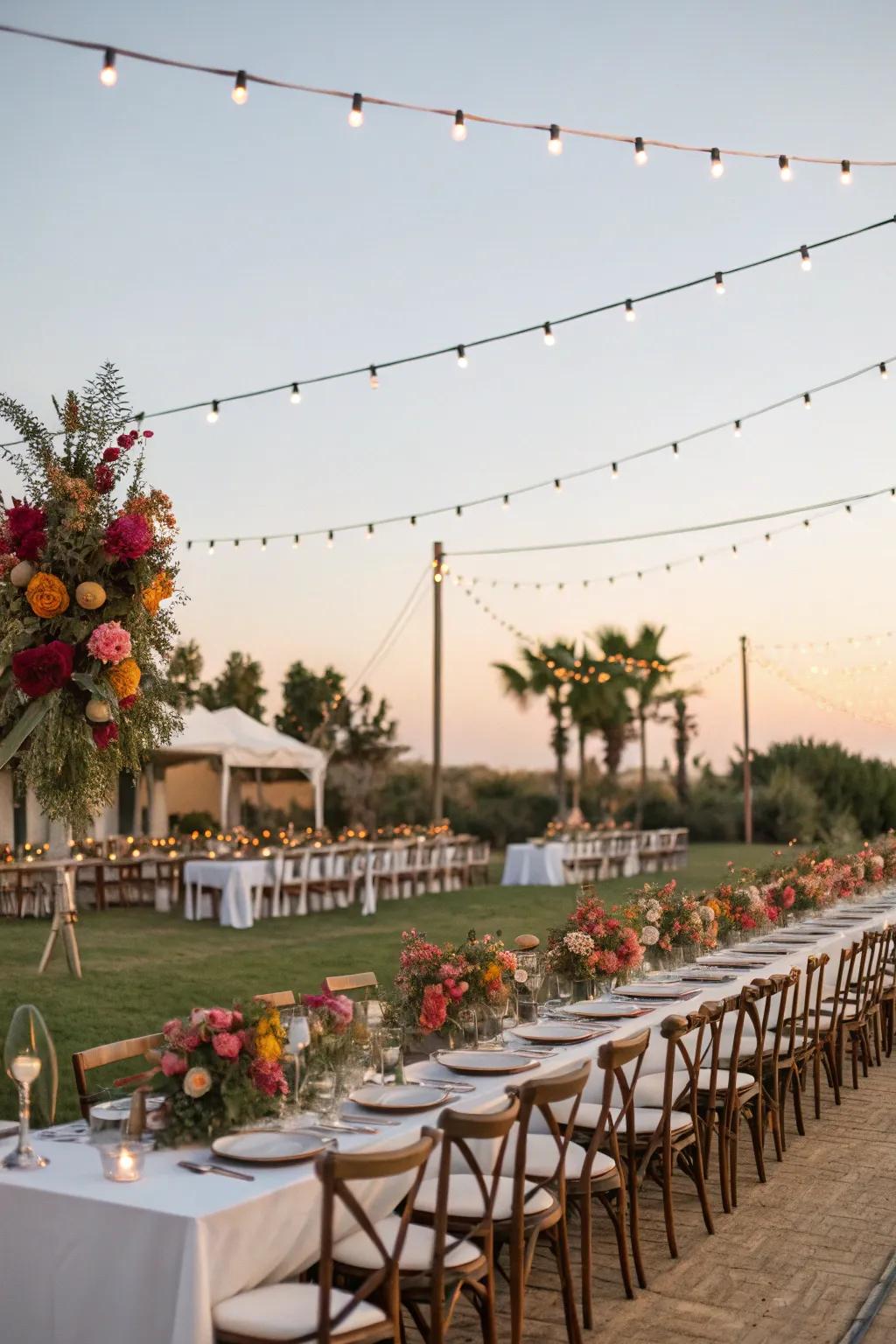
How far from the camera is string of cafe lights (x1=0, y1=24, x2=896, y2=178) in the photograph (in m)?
4.95

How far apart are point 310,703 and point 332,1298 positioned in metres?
26.6

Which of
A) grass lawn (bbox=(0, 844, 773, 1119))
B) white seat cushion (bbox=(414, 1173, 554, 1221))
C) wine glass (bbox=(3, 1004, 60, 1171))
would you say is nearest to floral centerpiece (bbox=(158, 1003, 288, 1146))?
wine glass (bbox=(3, 1004, 60, 1171))

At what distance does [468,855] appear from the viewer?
19.3m

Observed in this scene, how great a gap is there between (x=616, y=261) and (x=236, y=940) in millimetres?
7172

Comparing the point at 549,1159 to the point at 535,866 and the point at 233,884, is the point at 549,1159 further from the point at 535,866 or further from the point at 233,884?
the point at 535,866

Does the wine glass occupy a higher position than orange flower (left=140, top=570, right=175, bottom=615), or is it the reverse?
orange flower (left=140, top=570, right=175, bottom=615)

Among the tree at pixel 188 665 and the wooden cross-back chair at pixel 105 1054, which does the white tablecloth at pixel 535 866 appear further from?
the wooden cross-back chair at pixel 105 1054

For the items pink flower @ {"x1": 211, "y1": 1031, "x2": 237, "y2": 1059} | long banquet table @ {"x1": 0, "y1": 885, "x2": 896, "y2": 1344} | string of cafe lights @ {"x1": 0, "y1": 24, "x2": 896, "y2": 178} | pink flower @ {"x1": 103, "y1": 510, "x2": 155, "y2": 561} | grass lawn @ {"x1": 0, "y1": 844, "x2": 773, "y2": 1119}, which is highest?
string of cafe lights @ {"x1": 0, "y1": 24, "x2": 896, "y2": 178}

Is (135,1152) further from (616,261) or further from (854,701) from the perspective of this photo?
(854,701)

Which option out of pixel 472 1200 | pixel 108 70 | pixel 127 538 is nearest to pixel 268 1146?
pixel 472 1200

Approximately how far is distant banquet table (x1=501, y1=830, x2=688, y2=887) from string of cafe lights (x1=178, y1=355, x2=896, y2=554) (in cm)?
572

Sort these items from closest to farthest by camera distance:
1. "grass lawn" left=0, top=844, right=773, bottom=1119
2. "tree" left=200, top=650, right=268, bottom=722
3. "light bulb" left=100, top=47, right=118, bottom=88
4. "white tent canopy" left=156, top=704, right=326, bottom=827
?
"light bulb" left=100, top=47, right=118, bottom=88 → "grass lawn" left=0, top=844, right=773, bottom=1119 → "white tent canopy" left=156, top=704, right=326, bottom=827 → "tree" left=200, top=650, right=268, bottom=722

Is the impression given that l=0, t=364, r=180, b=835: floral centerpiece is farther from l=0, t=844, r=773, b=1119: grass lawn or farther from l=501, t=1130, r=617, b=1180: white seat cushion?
l=0, t=844, r=773, b=1119: grass lawn

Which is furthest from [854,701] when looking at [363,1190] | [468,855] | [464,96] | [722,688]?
[363,1190]
